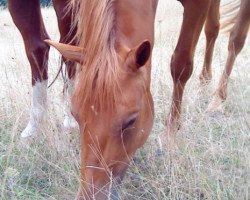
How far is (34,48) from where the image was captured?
3.95 metres

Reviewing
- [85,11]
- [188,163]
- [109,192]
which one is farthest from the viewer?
[188,163]

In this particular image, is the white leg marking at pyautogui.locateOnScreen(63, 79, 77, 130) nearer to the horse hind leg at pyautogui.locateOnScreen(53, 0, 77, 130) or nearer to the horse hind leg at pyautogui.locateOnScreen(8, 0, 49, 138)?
the horse hind leg at pyautogui.locateOnScreen(53, 0, 77, 130)

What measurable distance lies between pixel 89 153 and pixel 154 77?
230cm

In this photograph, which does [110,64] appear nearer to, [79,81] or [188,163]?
[79,81]

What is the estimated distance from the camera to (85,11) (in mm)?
2521

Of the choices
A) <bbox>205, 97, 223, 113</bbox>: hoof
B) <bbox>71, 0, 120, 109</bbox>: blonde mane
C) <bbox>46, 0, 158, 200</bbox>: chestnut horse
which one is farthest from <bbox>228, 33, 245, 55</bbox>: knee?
<bbox>71, 0, 120, 109</bbox>: blonde mane

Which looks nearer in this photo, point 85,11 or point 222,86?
point 85,11

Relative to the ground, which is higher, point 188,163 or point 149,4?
point 149,4

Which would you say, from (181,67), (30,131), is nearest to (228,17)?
(181,67)

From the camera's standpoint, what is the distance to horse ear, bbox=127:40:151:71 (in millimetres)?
2346

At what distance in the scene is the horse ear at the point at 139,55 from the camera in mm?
2346

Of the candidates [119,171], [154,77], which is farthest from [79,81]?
[154,77]

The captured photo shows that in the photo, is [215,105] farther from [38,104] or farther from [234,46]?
[38,104]

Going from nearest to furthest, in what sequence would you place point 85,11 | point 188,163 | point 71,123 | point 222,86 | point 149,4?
point 85,11
point 149,4
point 188,163
point 71,123
point 222,86
